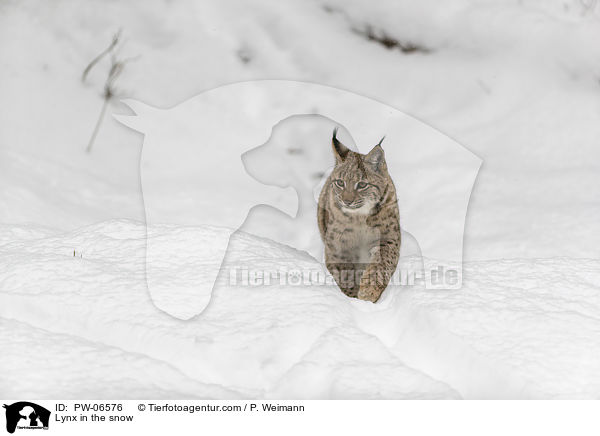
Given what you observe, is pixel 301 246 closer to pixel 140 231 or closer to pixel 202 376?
pixel 140 231

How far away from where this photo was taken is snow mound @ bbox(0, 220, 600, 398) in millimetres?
2584

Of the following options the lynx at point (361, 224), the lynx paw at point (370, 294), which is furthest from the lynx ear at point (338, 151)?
the lynx paw at point (370, 294)

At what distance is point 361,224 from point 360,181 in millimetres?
252

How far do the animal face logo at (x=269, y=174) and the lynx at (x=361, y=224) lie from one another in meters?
0.01

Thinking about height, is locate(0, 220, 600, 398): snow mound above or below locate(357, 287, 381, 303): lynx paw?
below

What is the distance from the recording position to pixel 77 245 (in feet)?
12.1

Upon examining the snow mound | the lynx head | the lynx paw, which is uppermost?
the lynx head

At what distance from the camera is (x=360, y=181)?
351cm

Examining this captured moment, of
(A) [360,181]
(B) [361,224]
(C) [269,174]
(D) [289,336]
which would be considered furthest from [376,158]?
(C) [269,174]
